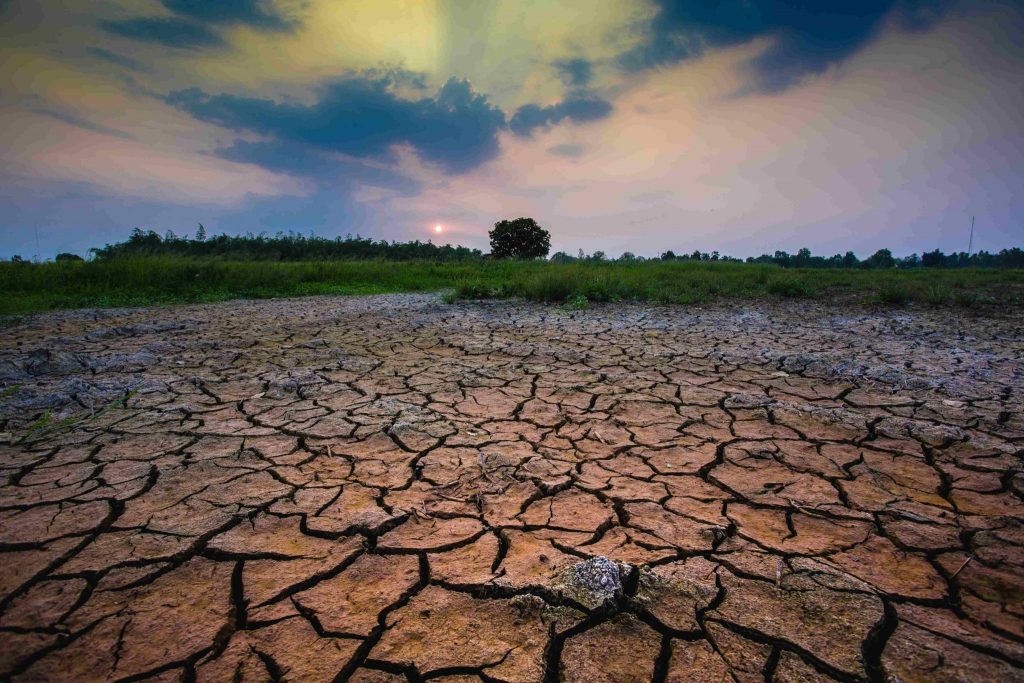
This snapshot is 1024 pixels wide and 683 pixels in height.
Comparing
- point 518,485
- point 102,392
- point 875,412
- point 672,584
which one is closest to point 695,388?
point 875,412

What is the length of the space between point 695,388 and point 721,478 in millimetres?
1385

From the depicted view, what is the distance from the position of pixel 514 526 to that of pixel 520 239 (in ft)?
120

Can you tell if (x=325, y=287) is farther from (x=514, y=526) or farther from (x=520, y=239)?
(x=520, y=239)

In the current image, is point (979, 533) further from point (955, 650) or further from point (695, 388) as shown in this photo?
point (695, 388)

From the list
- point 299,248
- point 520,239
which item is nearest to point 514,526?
point 299,248

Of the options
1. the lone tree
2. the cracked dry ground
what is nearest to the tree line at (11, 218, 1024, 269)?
the lone tree

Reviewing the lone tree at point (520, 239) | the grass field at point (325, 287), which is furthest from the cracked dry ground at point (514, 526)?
the lone tree at point (520, 239)

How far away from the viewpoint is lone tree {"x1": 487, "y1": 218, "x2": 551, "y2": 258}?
37.2 m

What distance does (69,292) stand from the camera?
8.82 metres

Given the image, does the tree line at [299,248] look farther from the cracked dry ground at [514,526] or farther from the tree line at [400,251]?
the cracked dry ground at [514,526]

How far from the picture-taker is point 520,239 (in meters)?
37.2

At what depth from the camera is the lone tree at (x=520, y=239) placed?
37.2 m

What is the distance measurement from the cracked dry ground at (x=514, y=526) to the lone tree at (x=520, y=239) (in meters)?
34.4

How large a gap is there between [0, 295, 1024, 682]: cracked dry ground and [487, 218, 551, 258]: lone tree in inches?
1353
